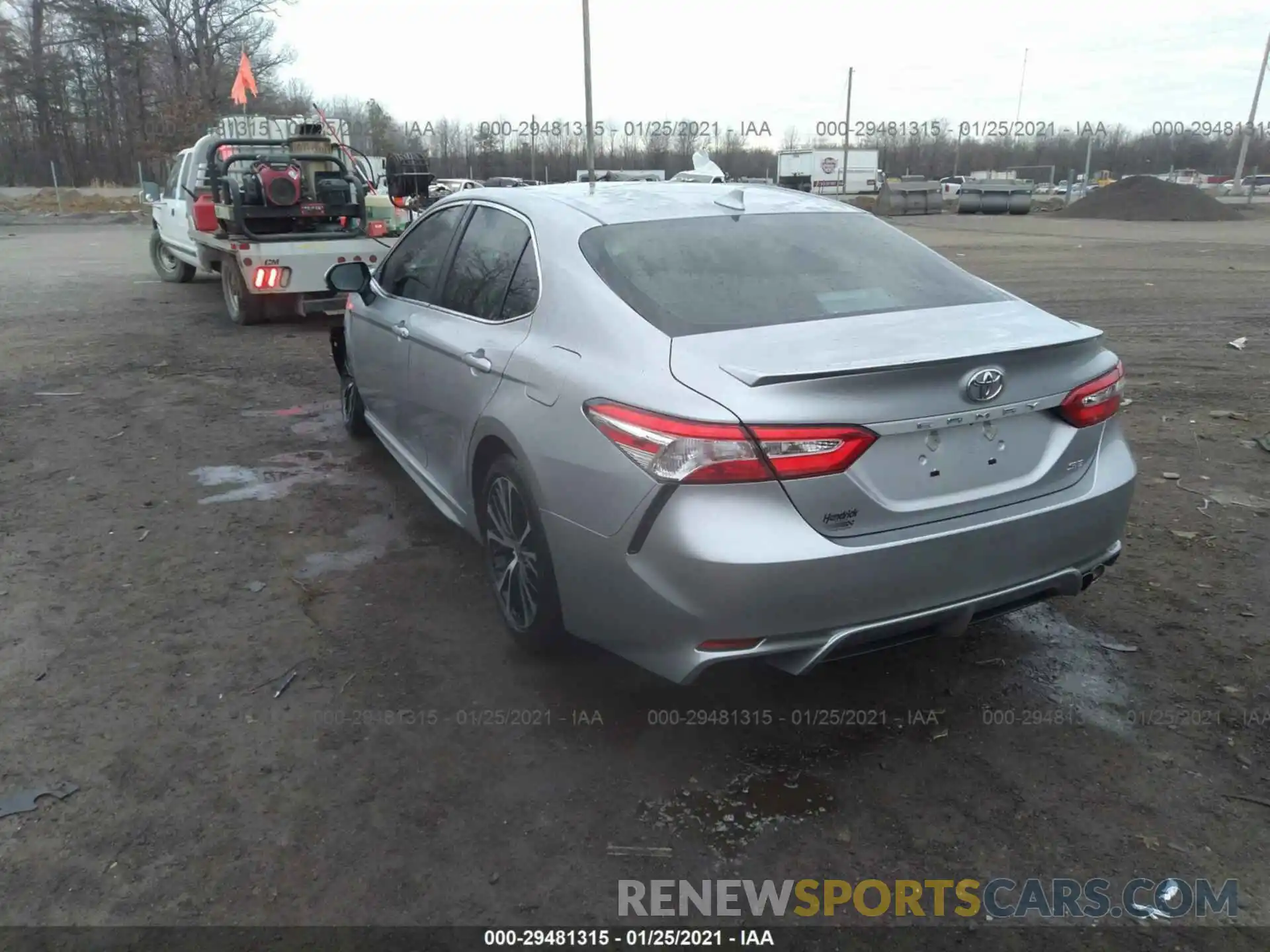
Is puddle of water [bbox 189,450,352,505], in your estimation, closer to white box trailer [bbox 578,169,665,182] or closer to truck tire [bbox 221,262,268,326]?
white box trailer [bbox 578,169,665,182]

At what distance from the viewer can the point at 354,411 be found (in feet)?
20.2

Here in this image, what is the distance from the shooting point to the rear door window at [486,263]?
3.63 meters

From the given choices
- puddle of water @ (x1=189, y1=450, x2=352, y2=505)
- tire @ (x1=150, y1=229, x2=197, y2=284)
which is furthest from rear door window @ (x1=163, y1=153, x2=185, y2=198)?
puddle of water @ (x1=189, y1=450, x2=352, y2=505)

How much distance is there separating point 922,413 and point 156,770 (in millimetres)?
2551

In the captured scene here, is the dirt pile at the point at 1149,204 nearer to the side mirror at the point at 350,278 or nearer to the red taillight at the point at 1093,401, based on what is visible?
the side mirror at the point at 350,278

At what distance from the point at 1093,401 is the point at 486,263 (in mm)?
2358

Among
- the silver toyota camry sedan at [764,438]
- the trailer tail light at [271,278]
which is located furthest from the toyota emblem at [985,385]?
the trailer tail light at [271,278]

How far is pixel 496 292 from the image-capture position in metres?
3.67

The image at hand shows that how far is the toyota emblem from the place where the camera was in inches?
103

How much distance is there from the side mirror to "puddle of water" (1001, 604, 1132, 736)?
364cm

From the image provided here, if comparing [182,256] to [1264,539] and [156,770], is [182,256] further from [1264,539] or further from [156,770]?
[1264,539]

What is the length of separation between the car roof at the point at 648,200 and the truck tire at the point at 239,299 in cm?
743

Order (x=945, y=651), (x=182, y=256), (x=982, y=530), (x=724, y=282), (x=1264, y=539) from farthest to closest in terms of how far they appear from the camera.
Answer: (x=182, y=256)
(x=1264, y=539)
(x=945, y=651)
(x=724, y=282)
(x=982, y=530)

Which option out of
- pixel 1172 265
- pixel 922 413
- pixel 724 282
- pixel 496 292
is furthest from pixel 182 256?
pixel 1172 265
